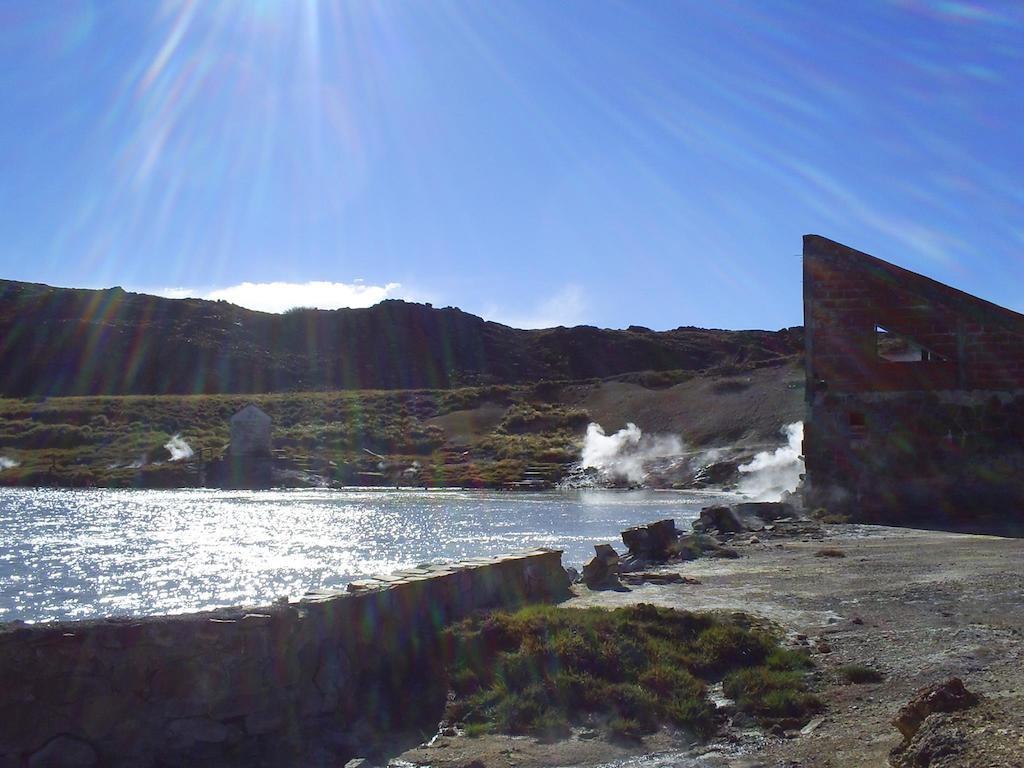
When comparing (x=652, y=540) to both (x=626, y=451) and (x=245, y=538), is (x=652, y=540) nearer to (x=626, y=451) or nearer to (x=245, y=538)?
(x=245, y=538)

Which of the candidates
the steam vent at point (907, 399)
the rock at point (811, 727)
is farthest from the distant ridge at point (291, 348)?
the rock at point (811, 727)

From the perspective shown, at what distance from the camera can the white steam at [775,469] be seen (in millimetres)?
36031

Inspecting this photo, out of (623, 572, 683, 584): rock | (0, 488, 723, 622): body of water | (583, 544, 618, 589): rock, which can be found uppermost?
(583, 544, 618, 589): rock

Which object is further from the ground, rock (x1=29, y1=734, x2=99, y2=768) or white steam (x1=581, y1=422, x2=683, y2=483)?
white steam (x1=581, y1=422, x2=683, y2=483)

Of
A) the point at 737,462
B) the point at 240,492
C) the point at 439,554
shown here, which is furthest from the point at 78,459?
the point at 439,554

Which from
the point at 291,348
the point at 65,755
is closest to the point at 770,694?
the point at 65,755

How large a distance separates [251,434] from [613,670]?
44.9 m

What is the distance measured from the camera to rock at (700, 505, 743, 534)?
1689cm

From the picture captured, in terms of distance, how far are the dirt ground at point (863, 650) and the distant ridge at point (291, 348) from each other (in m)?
64.7

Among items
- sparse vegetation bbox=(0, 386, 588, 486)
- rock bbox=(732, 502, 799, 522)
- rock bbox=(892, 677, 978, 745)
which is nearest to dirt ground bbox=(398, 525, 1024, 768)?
rock bbox=(892, 677, 978, 745)

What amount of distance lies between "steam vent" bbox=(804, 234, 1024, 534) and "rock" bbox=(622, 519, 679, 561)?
5.58 metres

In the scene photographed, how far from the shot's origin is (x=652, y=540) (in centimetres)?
1421

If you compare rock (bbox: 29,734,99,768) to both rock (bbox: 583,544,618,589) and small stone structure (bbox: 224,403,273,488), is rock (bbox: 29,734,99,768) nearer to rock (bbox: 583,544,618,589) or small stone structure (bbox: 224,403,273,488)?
rock (bbox: 583,544,618,589)

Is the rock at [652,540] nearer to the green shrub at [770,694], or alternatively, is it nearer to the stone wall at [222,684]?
the stone wall at [222,684]
